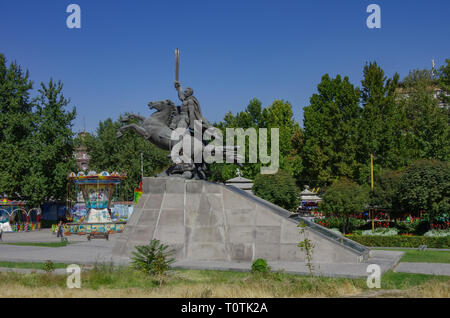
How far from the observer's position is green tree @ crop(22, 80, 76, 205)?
45.8 m

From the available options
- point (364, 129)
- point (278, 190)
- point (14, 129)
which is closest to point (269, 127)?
point (364, 129)

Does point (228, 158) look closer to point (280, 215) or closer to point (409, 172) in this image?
point (280, 215)

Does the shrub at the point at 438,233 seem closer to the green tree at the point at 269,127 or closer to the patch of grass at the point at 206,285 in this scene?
the patch of grass at the point at 206,285

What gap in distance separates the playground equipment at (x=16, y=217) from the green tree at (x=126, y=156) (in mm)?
15054

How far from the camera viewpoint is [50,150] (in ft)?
154

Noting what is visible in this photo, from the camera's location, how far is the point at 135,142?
63.6m

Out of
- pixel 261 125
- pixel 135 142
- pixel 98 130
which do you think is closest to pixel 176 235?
pixel 261 125

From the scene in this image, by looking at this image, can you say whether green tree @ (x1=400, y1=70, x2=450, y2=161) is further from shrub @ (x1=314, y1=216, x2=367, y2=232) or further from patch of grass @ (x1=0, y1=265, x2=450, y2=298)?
patch of grass @ (x1=0, y1=265, x2=450, y2=298)

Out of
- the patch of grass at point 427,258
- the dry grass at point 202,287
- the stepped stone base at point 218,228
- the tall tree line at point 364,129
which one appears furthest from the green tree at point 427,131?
the dry grass at point 202,287

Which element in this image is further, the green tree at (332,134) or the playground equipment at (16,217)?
the green tree at (332,134)

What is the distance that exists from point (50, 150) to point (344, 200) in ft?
104

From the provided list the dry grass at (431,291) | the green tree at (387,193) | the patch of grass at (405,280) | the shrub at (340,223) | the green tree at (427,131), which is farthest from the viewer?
the green tree at (427,131)

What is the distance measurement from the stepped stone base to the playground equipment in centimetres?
3160

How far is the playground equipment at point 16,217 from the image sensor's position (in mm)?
43441
